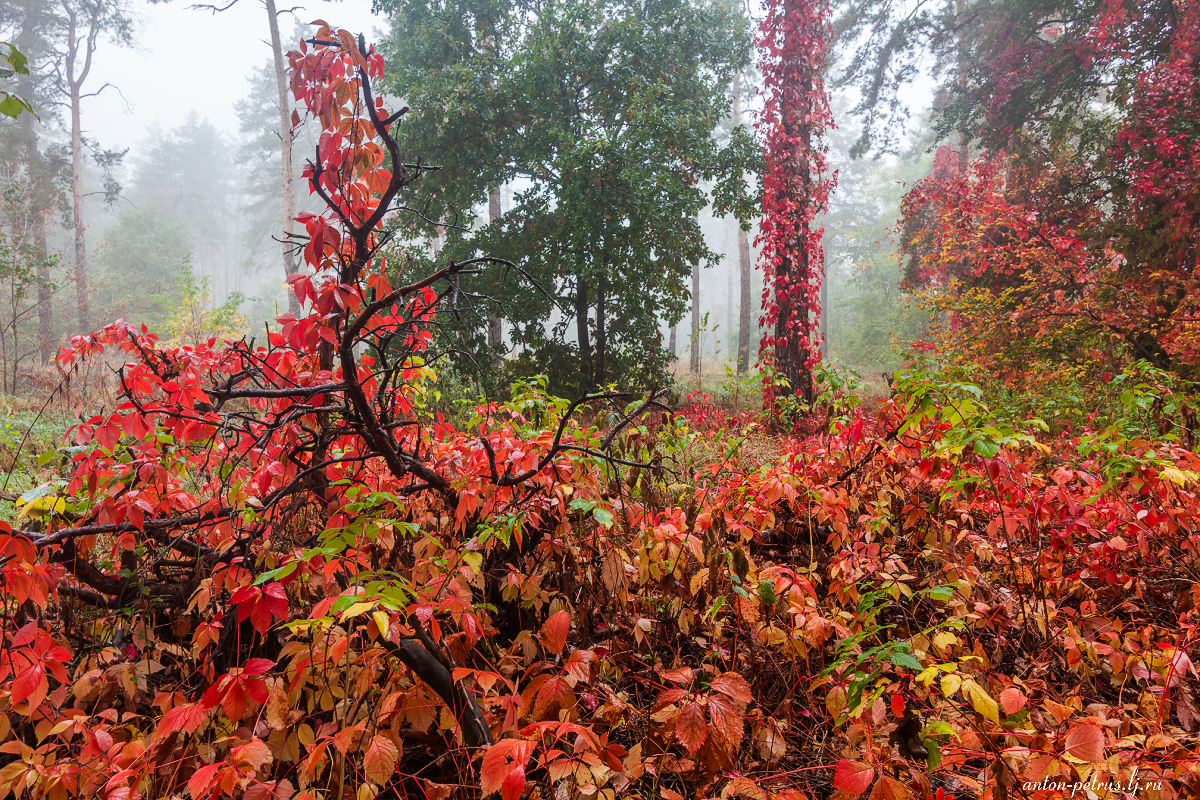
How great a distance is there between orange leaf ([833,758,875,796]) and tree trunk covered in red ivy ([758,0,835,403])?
6.46m

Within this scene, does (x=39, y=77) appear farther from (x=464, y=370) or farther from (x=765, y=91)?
(x=765, y=91)

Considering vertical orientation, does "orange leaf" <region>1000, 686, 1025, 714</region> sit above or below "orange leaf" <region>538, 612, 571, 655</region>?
below

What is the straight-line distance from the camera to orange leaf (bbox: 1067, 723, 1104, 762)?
Answer: 119 centimetres

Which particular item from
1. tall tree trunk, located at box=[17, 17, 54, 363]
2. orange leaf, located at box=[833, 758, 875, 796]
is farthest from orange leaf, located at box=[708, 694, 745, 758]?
tall tree trunk, located at box=[17, 17, 54, 363]

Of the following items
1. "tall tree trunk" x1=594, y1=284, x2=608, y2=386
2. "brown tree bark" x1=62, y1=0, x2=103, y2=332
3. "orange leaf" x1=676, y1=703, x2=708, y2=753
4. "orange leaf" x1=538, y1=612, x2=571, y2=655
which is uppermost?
"brown tree bark" x1=62, y1=0, x2=103, y2=332

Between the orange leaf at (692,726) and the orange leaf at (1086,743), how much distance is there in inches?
33.6

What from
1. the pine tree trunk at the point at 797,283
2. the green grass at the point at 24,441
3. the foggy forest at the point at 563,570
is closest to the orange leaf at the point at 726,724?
the foggy forest at the point at 563,570

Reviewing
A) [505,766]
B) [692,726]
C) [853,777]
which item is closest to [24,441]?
[505,766]

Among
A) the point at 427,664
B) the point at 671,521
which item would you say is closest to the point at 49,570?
the point at 427,664

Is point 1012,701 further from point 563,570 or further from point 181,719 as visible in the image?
point 181,719

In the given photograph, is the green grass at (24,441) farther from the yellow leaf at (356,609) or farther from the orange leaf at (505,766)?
the orange leaf at (505,766)

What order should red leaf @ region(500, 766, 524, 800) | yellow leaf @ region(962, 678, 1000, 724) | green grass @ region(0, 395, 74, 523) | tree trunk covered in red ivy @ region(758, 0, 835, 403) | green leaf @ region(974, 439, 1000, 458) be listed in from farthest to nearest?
tree trunk covered in red ivy @ region(758, 0, 835, 403)
green grass @ region(0, 395, 74, 523)
green leaf @ region(974, 439, 1000, 458)
yellow leaf @ region(962, 678, 1000, 724)
red leaf @ region(500, 766, 524, 800)

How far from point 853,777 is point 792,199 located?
7535 mm

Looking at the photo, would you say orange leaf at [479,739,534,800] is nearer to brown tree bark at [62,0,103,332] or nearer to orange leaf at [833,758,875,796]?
orange leaf at [833,758,875,796]
